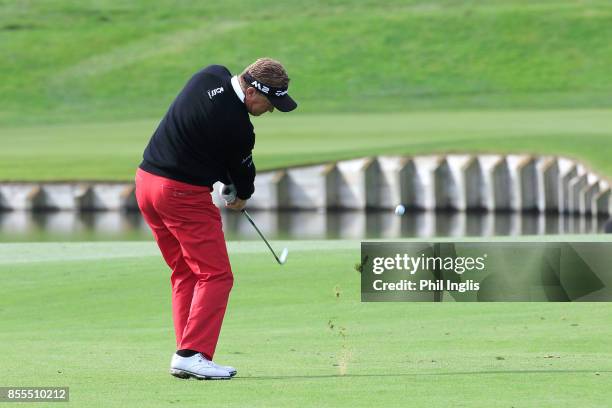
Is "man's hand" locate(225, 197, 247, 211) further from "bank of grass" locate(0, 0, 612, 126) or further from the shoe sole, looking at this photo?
"bank of grass" locate(0, 0, 612, 126)

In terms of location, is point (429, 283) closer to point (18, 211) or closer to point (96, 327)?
point (96, 327)

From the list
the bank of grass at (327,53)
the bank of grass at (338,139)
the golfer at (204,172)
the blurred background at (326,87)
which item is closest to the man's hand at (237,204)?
the golfer at (204,172)

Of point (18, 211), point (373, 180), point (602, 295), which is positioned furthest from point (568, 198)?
point (602, 295)

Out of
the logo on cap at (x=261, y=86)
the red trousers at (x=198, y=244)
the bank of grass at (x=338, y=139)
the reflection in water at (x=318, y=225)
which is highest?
the logo on cap at (x=261, y=86)

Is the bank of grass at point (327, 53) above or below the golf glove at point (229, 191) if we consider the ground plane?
below

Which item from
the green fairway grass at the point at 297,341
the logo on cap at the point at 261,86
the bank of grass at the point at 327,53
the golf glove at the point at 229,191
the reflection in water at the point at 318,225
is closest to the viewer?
the green fairway grass at the point at 297,341

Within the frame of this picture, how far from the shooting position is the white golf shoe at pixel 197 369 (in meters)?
8.73

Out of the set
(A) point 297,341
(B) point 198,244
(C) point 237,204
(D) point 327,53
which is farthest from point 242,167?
(D) point 327,53

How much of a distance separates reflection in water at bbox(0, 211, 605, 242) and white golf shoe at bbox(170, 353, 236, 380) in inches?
1011

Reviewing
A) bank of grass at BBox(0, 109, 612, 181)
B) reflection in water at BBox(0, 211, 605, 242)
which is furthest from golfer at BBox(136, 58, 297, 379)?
bank of grass at BBox(0, 109, 612, 181)

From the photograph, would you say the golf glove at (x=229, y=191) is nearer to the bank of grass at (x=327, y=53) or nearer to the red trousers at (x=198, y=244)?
the red trousers at (x=198, y=244)

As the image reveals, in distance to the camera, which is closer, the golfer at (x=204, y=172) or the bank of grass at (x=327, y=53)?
the golfer at (x=204, y=172)

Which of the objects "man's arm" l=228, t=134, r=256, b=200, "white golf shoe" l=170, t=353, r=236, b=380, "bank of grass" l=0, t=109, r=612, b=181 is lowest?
"bank of grass" l=0, t=109, r=612, b=181

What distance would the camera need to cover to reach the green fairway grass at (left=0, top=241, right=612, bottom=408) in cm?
814
